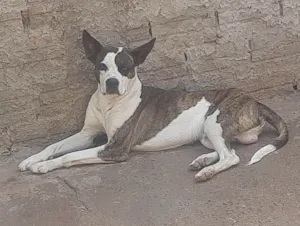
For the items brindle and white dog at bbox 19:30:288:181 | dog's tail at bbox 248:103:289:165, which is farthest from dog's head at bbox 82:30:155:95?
dog's tail at bbox 248:103:289:165

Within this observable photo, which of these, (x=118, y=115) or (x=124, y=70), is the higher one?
(x=124, y=70)

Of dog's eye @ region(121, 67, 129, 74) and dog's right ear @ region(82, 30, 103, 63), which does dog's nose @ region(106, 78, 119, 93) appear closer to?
dog's eye @ region(121, 67, 129, 74)

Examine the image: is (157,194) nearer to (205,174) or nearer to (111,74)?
(205,174)

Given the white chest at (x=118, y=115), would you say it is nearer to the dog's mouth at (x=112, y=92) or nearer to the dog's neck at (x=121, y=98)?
the dog's neck at (x=121, y=98)

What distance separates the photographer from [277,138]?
4.59 m

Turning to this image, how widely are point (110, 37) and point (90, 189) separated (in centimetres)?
126

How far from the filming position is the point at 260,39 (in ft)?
17.3

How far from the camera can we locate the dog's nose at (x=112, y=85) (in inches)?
178

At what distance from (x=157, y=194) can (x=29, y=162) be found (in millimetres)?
1042

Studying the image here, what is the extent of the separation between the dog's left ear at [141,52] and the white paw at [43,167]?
3.01ft

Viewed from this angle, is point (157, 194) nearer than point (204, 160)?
Yes

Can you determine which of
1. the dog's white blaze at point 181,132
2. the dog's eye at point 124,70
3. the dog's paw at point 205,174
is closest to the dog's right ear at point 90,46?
the dog's eye at point 124,70

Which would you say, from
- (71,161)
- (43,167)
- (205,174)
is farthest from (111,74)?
(205,174)

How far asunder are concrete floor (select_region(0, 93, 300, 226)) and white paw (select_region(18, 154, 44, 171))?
53 millimetres
